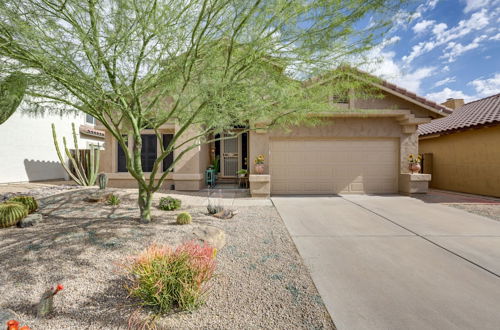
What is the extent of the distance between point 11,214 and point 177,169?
5.78 meters

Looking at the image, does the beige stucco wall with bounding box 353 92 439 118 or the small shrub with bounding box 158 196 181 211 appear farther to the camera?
the beige stucco wall with bounding box 353 92 439 118

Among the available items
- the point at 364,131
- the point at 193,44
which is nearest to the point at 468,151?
the point at 364,131

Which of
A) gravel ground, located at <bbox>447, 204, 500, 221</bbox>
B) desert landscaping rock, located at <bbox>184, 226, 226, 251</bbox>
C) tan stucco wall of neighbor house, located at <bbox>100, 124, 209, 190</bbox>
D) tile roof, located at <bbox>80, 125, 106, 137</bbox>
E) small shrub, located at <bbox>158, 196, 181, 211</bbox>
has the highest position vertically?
tile roof, located at <bbox>80, 125, 106, 137</bbox>

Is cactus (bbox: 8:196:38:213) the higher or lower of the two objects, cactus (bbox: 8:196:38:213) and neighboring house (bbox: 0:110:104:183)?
the lower

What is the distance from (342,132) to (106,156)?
11065 millimetres

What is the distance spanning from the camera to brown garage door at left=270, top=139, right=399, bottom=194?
32.8 feet

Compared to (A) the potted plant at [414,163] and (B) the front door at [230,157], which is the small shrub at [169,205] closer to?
(B) the front door at [230,157]

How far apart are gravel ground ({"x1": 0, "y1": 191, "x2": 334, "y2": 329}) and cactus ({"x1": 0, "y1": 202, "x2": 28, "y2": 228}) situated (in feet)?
0.75

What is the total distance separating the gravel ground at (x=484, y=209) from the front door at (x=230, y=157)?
9.30 m

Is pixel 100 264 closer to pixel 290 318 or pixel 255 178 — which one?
pixel 290 318

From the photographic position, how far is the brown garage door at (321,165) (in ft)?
32.8

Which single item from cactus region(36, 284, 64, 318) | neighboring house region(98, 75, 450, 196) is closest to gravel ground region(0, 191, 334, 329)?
cactus region(36, 284, 64, 318)

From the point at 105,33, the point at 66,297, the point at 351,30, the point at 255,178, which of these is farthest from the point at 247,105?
the point at 255,178

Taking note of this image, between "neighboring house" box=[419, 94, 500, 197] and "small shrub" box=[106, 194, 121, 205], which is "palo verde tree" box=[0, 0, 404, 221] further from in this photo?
"neighboring house" box=[419, 94, 500, 197]
